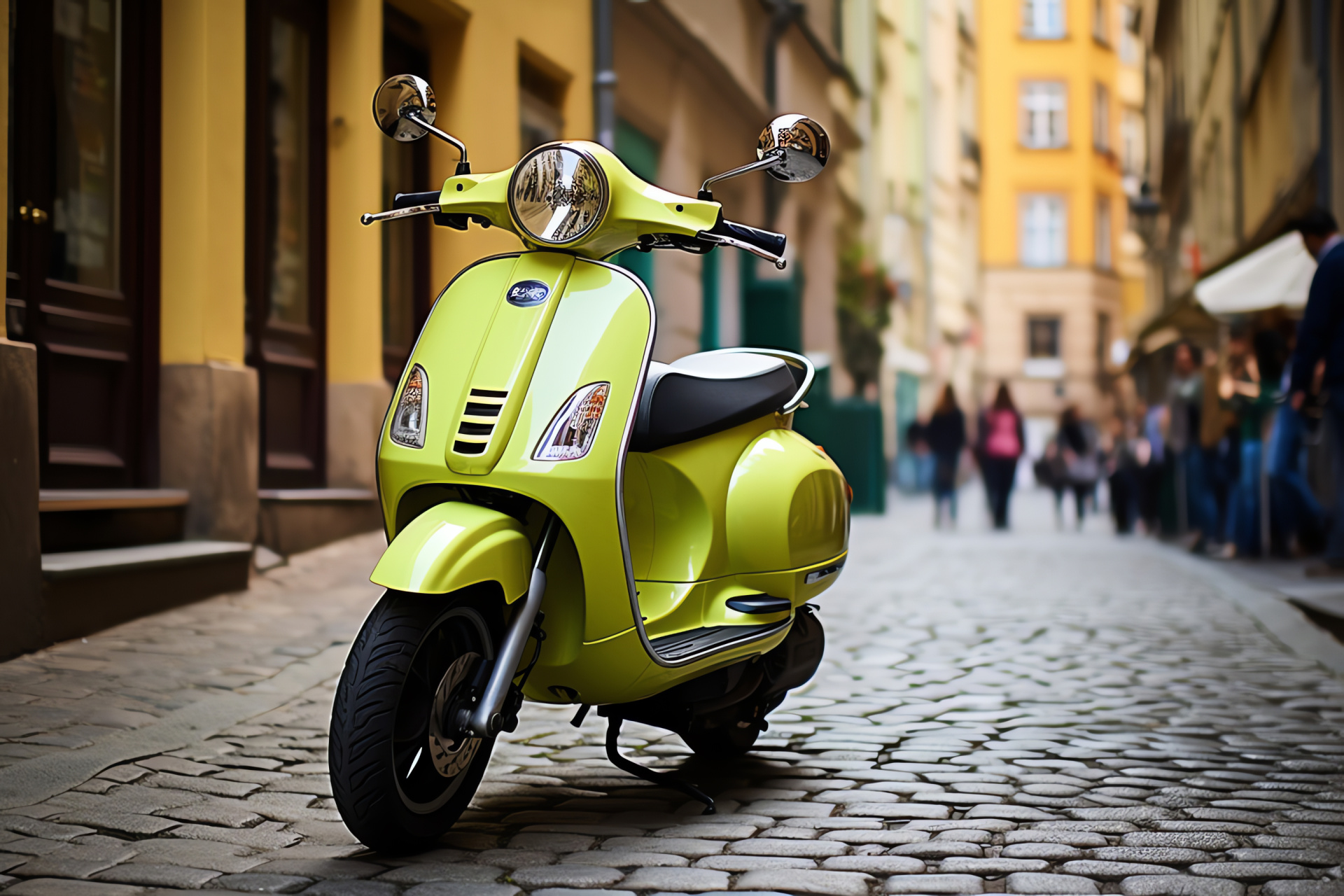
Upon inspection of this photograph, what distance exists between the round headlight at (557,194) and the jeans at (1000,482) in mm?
15080

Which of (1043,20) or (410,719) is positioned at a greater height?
(1043,20)

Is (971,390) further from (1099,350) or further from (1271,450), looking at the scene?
(1271,450)

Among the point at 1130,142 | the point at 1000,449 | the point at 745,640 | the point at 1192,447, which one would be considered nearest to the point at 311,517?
the point at 745,640

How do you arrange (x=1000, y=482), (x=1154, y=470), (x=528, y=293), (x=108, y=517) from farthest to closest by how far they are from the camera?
(x=1000, y=482)
(x=1154, y=470)
(x=108, y=517)
(x=528, y=293)

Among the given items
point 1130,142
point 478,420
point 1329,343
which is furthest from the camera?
point 1130,142

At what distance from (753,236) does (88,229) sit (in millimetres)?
4701

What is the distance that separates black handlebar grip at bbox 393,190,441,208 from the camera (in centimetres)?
403

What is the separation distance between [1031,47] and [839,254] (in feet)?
100

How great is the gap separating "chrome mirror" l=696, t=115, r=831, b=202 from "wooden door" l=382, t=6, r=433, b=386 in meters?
7.21

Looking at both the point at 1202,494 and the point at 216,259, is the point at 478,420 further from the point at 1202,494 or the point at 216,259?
the point at 1202,494

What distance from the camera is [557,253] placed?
391cm

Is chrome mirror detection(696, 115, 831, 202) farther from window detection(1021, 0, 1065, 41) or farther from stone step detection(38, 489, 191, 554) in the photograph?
window detection(1021, 0, 1065, 41)

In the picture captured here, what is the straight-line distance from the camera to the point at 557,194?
367cm

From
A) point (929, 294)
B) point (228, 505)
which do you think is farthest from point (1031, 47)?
point (228, 505)
